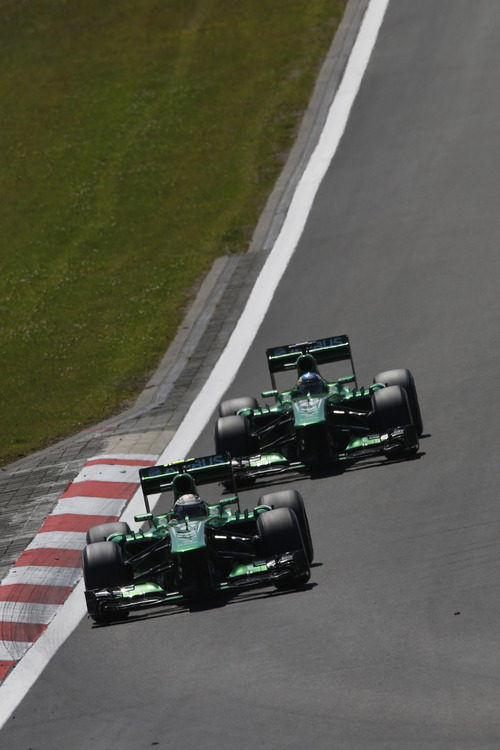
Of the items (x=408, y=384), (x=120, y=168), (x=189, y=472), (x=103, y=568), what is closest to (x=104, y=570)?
(x=103, y=568)

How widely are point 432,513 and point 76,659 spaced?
389 cm

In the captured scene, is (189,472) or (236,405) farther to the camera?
(236,405)

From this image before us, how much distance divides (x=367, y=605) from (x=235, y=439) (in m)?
4.56

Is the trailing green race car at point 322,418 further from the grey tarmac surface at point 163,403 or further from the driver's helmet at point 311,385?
the grey tarmac surface at point 163,403

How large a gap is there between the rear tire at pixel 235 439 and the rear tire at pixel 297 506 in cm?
284

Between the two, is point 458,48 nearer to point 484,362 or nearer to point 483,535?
point 484,362

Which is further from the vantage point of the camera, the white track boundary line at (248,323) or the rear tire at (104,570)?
the rear tire at (104,570)

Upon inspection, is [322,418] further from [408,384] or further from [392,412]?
[408,384]

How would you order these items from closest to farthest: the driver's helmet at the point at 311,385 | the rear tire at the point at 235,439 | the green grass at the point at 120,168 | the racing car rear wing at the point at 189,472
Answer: the racing car rear wing at the point at 189,472 → the driver's helmet at the point at 311,385 → the rear tire at the point at 235,439 → the green grass at the point at 120,168

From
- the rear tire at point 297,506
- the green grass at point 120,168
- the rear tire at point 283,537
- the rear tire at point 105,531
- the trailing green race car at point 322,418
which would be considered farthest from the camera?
the green grass at point 120,168

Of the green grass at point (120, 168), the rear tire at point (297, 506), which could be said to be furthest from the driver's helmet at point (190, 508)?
the green grass at point (120, 168)

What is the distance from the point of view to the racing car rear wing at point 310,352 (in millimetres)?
18328

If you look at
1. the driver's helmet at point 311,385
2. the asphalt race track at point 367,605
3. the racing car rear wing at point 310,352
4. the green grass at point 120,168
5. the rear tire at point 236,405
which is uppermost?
the green grass at point 120,168

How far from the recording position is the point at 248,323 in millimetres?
24031
